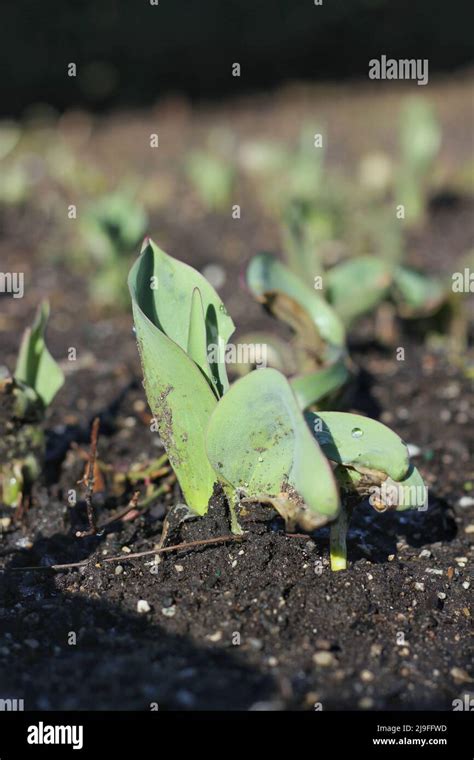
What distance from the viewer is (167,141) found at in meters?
6.05

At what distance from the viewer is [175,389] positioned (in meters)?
1.91

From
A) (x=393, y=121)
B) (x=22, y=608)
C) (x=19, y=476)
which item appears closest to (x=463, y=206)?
(x=393, y=121)

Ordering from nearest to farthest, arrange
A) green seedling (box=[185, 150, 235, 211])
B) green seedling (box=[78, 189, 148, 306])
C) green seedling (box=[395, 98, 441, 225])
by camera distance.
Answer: green seedling (box=[78, 189, 148, 306])
green seedling (box=[395, 98, 441, 225])
green seedling (box=[185, 150, 235, 211])

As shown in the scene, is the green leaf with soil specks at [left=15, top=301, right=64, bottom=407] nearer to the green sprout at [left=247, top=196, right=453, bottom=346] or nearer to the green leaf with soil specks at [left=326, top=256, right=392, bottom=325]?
the green sprout at [left=247, top=196, right=453, bottom=346]

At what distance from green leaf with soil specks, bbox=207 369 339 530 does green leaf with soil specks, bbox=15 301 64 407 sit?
1.93ft

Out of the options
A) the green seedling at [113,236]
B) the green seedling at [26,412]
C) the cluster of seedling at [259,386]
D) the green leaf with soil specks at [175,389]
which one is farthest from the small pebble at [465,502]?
the green seedling at [113,236]

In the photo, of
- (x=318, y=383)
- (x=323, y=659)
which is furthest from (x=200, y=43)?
(x=323, y=659)

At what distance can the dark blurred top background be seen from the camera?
24.1ft

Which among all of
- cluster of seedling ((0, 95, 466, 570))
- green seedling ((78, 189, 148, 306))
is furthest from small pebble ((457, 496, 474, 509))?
green seedling ((78, 189, 148, 306))

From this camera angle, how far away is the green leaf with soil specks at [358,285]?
2.94 m

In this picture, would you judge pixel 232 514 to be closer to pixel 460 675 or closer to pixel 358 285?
pixel 460 675

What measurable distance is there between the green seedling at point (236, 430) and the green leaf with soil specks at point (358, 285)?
103cm
